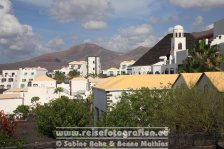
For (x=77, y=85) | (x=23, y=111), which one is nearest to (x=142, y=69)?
(x=23, y=111)

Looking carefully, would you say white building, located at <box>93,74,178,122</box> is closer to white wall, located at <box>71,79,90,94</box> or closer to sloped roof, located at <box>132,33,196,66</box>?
sloped roof, located at <box>132,33,196,66</box>

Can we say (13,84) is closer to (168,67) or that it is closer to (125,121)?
(168,67)

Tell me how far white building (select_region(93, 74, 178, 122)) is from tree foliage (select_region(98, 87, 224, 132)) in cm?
493

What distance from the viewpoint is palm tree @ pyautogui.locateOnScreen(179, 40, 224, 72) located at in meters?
35.3

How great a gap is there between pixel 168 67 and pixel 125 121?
33470 mm

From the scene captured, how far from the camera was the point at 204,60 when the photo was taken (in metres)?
36.0

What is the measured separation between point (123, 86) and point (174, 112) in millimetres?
10784

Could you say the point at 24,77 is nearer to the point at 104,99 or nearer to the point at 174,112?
the point at 104,99

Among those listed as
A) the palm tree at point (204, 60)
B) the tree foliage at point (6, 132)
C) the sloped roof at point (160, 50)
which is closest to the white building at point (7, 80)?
the sloped roof at point (160, 50)

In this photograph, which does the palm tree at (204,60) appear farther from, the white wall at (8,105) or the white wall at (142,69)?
the white wall at (8,105)

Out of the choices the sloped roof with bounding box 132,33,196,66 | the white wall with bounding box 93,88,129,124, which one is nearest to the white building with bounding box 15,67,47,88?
the sloped roof with bounding box 132,33,196,66

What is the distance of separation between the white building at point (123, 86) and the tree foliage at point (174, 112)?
493 centimetres

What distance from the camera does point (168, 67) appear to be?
2170 inches

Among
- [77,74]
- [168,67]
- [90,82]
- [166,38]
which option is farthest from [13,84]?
[168,67]
